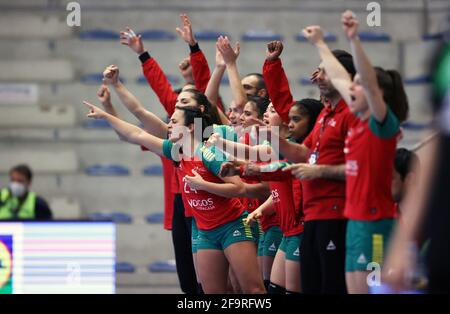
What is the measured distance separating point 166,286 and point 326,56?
27.4 ft

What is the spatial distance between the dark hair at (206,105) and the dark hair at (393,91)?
188cm

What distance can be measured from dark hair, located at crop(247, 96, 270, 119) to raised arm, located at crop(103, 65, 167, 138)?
0.77m

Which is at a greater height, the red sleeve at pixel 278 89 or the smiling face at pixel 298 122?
the red sleeve at pixel 278 89

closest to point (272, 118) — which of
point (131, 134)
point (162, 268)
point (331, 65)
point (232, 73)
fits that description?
point (232, 73)

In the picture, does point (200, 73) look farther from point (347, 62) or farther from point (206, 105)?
point (347, 62)

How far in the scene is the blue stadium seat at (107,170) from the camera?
1398cm

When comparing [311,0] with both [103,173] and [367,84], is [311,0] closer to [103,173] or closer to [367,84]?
[103,173]

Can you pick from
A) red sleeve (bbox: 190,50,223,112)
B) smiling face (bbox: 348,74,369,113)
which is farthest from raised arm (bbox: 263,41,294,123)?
smiling face (bbox: 348,74,369,113)

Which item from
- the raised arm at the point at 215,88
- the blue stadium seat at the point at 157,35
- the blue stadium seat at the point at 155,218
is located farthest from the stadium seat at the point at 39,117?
the raised arm at the point at 215,88

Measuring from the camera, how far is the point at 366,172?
523 cm

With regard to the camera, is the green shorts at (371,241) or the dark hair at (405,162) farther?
the dark hair at (405,162)

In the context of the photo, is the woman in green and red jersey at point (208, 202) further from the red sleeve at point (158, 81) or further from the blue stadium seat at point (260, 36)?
the blue stadium seat at point (260, 36)

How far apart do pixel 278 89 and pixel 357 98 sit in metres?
1.71

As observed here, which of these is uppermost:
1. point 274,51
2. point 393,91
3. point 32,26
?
point 32,26
